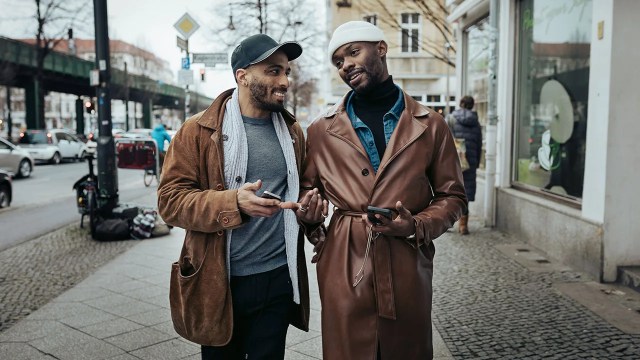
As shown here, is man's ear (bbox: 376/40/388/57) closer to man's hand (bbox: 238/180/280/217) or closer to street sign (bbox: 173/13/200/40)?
man's hand (bbox: 238/180/280/217)

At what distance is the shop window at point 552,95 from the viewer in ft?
23.3

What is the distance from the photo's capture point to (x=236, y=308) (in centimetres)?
259

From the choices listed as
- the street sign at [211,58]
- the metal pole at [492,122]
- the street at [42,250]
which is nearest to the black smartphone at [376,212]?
the street at [42,250]

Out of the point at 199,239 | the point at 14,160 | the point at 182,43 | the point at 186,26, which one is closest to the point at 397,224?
the point at 199,239

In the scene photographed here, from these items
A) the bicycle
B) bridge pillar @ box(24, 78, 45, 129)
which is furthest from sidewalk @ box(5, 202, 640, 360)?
bridge pillar @ box(24, 78, 45, 129)

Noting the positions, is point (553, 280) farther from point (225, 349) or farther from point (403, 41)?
point (403, 41)

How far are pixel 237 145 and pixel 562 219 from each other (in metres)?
5.36

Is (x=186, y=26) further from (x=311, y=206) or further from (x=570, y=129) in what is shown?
(x=311, y=206)

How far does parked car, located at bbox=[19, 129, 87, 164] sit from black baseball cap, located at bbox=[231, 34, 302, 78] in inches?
1045

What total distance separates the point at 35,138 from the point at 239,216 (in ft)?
94.4

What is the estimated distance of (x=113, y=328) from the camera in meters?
4.79

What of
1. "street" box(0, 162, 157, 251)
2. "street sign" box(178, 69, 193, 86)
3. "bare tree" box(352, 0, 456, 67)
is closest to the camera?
"street" box(0, 162, 157, 251)

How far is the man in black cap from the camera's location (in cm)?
246

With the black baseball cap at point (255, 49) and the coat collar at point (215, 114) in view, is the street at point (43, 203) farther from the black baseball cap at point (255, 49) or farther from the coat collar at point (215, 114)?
the black baseball cap at point (255, 49)
